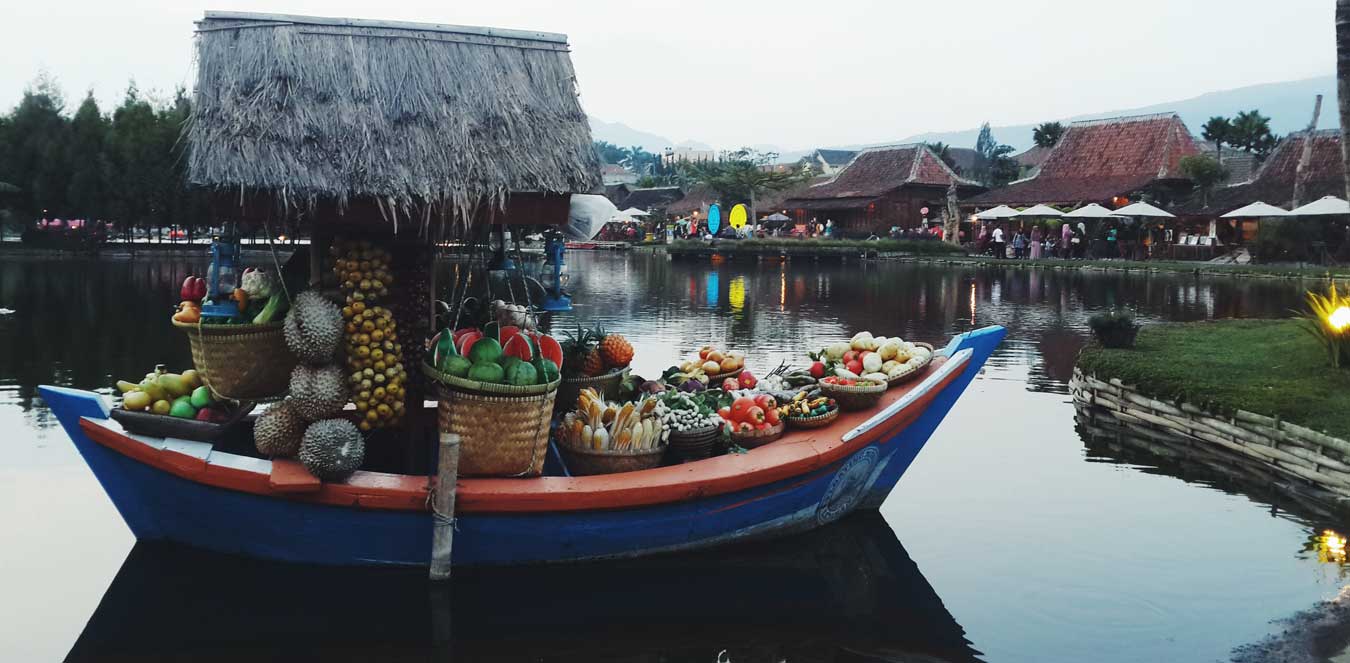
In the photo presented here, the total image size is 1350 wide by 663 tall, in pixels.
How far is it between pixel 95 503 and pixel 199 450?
2.61 meters

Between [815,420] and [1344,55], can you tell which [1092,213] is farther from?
[815,420]

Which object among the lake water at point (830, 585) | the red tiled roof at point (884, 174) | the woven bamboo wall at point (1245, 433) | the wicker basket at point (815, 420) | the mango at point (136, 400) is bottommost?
the lake water at point (830, 585)

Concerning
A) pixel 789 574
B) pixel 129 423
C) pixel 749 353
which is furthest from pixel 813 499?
pixel 749 353

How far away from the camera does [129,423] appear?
6.07 m

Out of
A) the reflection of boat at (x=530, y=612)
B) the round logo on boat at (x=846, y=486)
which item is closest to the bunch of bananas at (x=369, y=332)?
the reflection of boat at (x=530, y=612)

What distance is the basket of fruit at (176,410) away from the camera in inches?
239

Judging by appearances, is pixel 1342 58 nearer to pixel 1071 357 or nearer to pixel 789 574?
pixel 1071 357

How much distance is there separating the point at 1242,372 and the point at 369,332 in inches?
342

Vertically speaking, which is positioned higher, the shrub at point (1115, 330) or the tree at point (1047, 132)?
the tree at point (1047, 132)

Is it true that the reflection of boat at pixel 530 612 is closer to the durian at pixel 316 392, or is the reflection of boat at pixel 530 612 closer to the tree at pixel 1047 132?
the durian at pixel 316 392

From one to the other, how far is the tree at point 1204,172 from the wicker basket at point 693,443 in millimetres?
34077

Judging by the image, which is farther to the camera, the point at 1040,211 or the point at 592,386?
the point at 1040,211

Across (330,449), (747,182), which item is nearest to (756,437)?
(330,449)

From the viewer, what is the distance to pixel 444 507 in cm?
578
